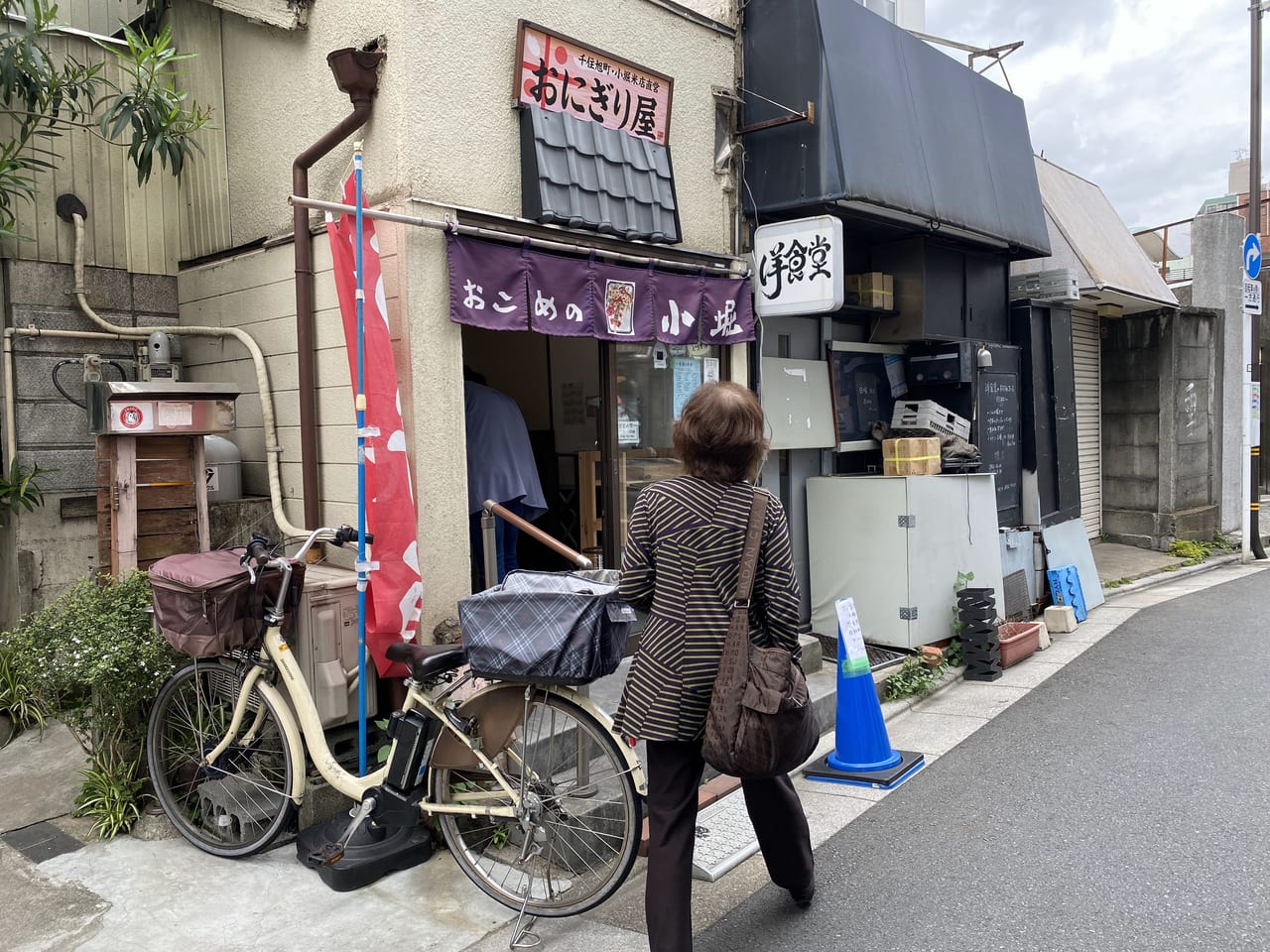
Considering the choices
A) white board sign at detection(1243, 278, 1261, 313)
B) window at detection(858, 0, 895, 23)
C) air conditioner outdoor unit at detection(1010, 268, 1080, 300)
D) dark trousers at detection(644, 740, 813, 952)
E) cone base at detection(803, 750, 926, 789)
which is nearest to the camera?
dark trousers at detection(644, 740, 813, 952)

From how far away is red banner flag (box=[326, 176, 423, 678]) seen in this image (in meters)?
5.14

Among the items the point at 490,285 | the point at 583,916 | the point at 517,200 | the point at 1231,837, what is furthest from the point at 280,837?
the point at 1231,837

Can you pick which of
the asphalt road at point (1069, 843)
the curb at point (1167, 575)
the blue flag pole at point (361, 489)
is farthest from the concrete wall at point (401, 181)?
the curb at point (1167, 575)

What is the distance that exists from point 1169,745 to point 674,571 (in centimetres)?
455

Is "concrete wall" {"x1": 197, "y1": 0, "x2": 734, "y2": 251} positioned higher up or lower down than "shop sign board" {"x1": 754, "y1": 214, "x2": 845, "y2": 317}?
higher up

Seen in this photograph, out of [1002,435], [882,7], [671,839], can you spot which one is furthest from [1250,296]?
[671,839]

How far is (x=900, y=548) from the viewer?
28.5ft

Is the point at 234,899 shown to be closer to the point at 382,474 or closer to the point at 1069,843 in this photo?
the point at 382,474

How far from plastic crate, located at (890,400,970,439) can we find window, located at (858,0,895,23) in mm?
5301

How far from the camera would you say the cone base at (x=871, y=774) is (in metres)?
5.88

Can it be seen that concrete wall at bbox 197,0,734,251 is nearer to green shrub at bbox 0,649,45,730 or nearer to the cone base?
green shrub at bbox 0,649,45,730

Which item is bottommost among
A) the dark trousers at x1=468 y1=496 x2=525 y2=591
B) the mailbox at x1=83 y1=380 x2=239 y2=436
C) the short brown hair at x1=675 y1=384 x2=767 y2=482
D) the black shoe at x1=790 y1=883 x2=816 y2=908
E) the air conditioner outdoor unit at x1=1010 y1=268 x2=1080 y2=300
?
the black shoe at x1=790 y1=883 x2=816 y2=908

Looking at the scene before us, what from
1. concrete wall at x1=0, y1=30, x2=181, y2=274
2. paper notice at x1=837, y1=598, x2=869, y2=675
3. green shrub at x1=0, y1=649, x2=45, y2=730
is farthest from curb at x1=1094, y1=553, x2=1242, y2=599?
green shrub at x1=0, y1=649, x2=45, y2=730

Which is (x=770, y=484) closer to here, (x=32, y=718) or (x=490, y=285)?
(x=490, y=285)
